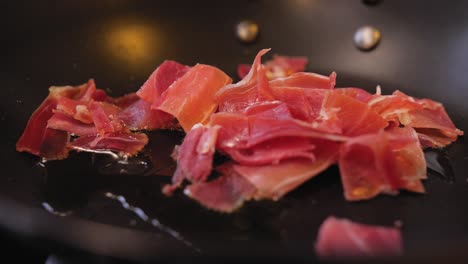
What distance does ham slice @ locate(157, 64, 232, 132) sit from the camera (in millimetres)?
1354

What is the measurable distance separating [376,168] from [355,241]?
0.25m

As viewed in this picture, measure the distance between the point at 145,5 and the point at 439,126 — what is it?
112 centimetres

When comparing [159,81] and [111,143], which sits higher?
[159,81]

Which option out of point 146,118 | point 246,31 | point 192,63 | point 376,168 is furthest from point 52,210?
point 246,31

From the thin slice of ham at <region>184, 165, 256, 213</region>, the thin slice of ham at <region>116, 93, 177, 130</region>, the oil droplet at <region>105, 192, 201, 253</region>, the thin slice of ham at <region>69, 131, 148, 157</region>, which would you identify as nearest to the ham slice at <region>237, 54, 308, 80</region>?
the thin slice of ham at <region>116, 93, 177, 130</region>

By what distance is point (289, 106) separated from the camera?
1285 mm

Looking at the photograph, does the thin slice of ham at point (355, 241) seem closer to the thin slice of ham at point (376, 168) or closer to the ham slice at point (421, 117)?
the thin slice of ham at point (376, 168)

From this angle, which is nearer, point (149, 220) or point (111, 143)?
point (149, 220)

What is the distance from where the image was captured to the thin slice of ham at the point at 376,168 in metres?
1.13

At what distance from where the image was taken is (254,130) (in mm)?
1224

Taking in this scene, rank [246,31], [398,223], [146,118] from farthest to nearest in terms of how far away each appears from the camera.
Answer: [246,31]
[146,118]
[398,223]

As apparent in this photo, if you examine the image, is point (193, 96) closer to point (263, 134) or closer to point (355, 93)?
point (263, 134)

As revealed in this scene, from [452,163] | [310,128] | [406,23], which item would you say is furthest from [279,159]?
[406,23]

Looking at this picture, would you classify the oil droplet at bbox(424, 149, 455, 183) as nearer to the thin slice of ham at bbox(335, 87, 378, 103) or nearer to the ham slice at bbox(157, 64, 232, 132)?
the thin slice of ham at bbox(335, 87, 378, 103)
